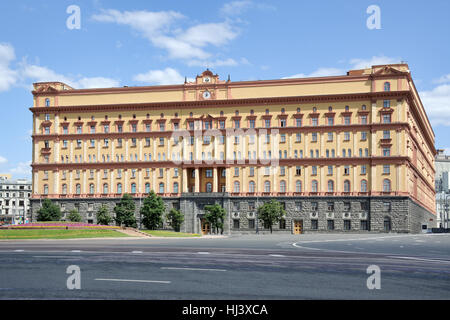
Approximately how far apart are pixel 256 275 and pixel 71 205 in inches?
3397

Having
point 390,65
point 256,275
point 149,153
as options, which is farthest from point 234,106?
point 256,275

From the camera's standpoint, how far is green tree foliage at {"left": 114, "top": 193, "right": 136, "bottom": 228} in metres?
89.3

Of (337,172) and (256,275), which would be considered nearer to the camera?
(256,275)

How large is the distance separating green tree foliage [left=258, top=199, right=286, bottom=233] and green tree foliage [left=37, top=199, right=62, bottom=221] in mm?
32829

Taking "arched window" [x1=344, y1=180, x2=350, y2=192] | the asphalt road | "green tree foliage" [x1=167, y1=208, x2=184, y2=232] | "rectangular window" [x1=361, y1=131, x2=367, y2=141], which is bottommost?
"green tree foliage" [x1=167, y1=208, x2=184, y2=232]

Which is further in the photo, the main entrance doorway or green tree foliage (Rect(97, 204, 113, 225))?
green tree foliage (Rect(97, 204, 113, 225))

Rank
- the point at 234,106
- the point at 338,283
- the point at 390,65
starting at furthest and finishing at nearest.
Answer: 1. the point at 234,106
2. the point at 390,65
3. the point at 338,283

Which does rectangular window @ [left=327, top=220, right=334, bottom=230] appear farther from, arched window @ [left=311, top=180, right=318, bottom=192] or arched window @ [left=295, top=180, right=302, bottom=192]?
arched window @ [left=295, top=180, right=302, bottom=192]

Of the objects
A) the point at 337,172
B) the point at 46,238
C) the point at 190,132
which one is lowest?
the point at 46,238

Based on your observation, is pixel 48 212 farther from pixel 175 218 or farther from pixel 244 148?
pixel 244 148

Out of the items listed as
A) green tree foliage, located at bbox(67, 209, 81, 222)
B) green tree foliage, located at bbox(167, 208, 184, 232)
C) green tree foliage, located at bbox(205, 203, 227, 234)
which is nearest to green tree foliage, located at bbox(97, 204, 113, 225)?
green tree foliage, located at bbox(67, 209, 81, 222)

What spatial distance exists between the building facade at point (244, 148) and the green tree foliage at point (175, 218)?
11.2ft
